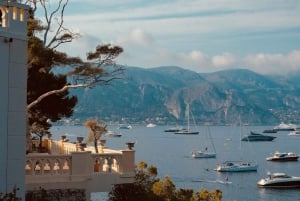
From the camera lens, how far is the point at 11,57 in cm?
1106

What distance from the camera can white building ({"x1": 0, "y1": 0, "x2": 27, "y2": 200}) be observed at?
10.9 metres

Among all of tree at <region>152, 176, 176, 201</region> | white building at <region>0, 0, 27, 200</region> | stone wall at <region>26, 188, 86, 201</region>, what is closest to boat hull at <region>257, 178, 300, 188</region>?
tree at <region>152, 176, 176, 201</region>

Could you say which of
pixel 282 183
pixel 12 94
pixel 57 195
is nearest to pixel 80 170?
pixel 57 195

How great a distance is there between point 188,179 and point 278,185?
17071 millimetres

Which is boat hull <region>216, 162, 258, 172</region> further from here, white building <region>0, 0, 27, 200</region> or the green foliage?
white building <region>0, 0, 27, 200</region>

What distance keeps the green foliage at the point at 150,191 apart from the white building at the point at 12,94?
3.94m

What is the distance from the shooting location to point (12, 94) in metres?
11.1

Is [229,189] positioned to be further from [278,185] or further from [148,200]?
[148,200]

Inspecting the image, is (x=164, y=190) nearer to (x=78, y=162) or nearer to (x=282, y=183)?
(x=78, y=162)

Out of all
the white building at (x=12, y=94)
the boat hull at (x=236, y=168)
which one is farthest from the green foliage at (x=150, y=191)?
the boat hull at (x=236, y=168)

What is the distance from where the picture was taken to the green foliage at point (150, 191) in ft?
48.3

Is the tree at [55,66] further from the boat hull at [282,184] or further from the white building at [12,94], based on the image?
the boat hull at [282,184]

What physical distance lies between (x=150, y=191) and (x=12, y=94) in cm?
603

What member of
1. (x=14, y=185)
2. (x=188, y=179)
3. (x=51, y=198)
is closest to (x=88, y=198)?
(x=51, y=198)
